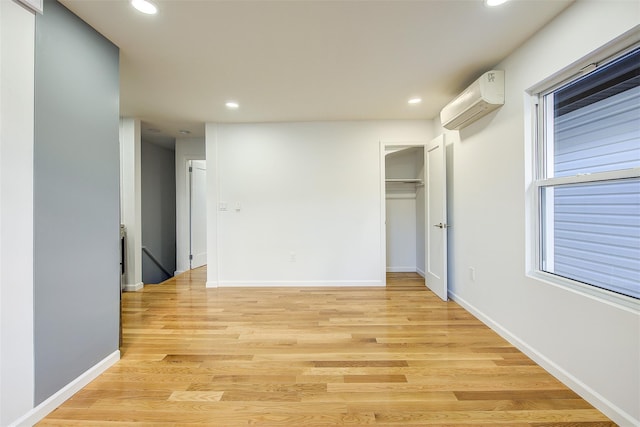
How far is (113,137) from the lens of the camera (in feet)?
6.70

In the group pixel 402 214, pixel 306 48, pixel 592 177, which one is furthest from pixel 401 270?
pixel 306 48

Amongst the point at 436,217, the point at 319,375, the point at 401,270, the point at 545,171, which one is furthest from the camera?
the point at 401,270

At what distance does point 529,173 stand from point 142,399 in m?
3.08

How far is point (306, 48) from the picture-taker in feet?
7.04

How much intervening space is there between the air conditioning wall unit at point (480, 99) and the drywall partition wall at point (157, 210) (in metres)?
5.25

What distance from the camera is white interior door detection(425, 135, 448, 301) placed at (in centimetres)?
337

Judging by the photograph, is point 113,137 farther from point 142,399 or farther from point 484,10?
point 484,10

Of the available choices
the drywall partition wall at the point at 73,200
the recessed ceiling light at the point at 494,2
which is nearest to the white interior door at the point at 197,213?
the drywall partition wall at the point at 73,200

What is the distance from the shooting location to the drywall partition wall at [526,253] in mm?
1456

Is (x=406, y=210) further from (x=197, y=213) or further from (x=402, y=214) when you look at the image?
(x=197, y=213)
